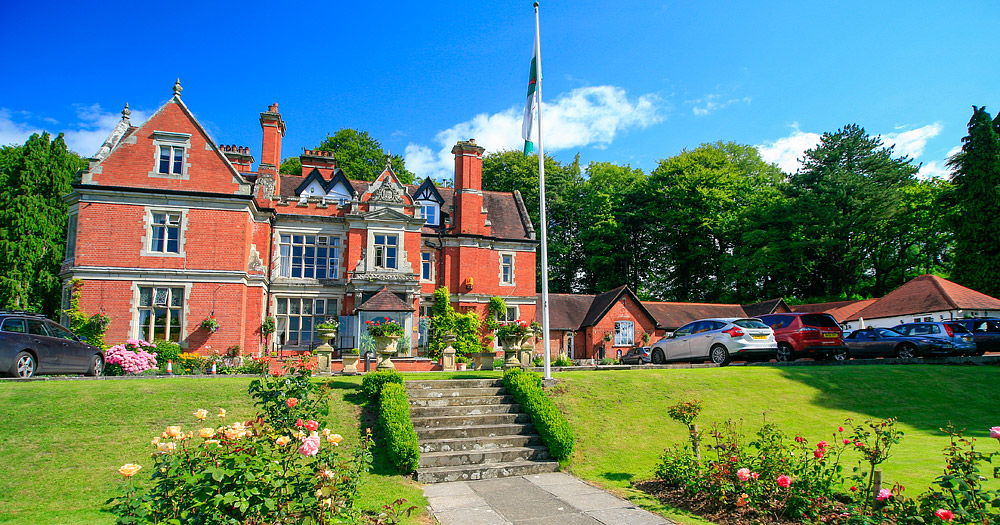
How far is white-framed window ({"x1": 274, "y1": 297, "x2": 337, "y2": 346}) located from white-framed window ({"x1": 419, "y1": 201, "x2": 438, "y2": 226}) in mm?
8193

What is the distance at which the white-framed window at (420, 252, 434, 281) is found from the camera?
108 ft

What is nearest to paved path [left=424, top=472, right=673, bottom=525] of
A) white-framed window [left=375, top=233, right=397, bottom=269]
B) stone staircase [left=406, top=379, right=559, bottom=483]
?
stone staircase [left=406, top=379, right=559, bottom=483]

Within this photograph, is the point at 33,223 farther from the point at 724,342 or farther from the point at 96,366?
the point at 724,342

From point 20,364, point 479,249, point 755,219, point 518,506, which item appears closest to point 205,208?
point 20,364

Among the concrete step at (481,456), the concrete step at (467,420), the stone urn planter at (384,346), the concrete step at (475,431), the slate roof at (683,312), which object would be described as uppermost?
the slate roof at (683,312)

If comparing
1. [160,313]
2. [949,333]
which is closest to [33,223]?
[160,313]

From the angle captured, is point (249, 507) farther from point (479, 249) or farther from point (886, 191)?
point (886, 191)

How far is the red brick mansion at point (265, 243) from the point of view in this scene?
23781 millimetres

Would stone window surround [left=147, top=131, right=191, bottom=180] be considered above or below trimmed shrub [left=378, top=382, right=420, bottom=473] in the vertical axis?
above

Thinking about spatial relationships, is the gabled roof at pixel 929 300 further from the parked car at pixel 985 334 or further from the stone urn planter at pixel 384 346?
the stone urn planter at pixel 384 346

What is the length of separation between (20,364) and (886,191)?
50.7 metres

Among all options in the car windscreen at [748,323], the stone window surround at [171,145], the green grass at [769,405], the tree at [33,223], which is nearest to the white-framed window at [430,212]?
the stone window surround at [171,145]

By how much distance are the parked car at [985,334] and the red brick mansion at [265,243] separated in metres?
21.2

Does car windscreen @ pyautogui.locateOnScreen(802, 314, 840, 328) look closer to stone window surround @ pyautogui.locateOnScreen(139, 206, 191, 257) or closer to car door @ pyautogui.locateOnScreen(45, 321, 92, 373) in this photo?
car door @ pyautogui.locateOnScreen(45, 321, 92, 373)
